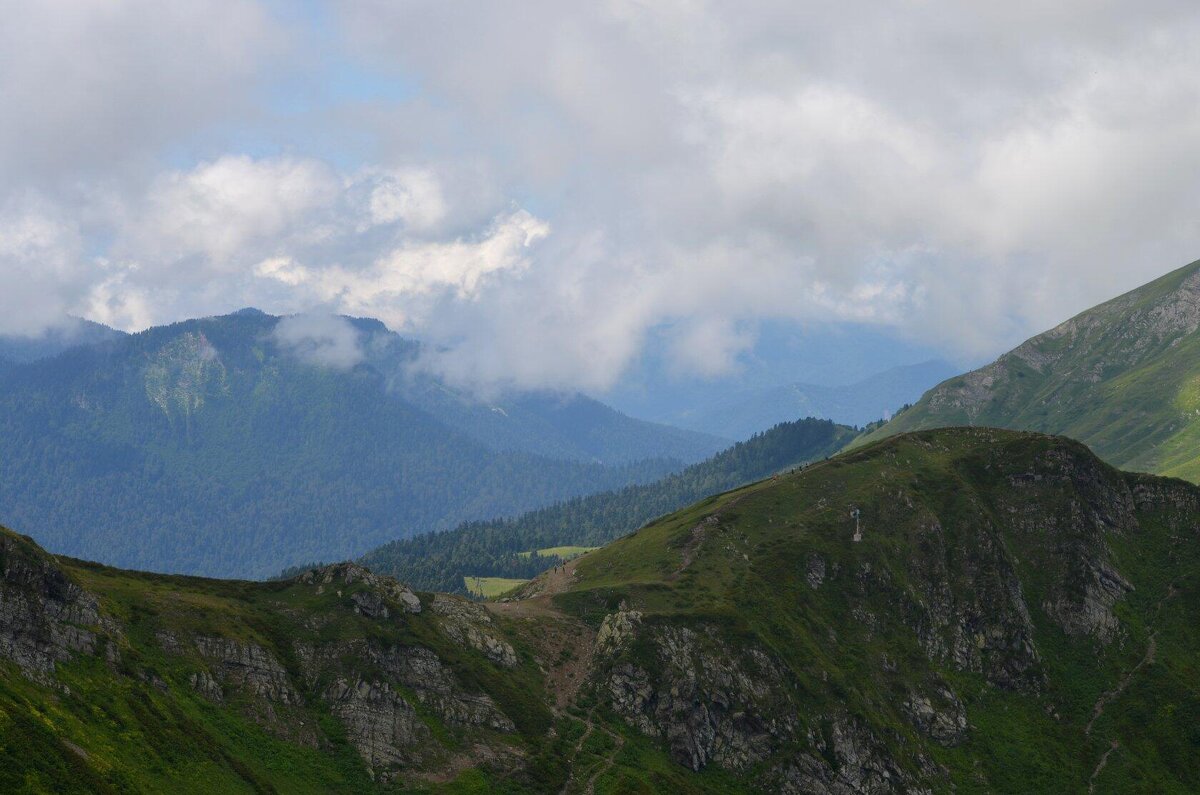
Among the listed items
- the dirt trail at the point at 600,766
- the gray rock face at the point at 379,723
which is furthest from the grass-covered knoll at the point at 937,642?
the gray rock face at the point at 379,723

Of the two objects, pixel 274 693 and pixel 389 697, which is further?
pixel 389 697

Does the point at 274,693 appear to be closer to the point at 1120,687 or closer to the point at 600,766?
the point at 600,766

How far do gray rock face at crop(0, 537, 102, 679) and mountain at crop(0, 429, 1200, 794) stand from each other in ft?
0.95

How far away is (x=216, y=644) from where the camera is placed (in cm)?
11838

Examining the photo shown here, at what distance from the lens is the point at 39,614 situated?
100 m

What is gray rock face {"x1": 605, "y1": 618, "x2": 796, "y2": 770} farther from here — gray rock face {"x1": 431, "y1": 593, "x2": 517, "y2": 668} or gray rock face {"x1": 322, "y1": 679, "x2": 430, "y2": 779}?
gray rock face {"x1": 322, "y1": 679, "x2": 430, "y2": 779}

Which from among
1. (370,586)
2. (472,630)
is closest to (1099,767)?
(472,630)

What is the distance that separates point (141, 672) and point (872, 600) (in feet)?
420

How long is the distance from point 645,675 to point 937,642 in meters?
64.7

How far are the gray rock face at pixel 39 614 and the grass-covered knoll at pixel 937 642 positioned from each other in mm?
77050

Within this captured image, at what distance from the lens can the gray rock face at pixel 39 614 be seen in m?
95.5

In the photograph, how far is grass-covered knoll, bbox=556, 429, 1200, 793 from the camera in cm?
15938

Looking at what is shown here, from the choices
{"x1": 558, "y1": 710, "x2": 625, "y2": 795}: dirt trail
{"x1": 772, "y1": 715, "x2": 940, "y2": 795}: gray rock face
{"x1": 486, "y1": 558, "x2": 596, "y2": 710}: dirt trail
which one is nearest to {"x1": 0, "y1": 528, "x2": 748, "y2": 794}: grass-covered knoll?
{"x1": 558, "y1": 710, "x2": 625, "y2": 795}: dirt trail

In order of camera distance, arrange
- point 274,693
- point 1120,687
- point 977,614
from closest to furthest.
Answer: point 274,693, point 1120,687, point 977,614
